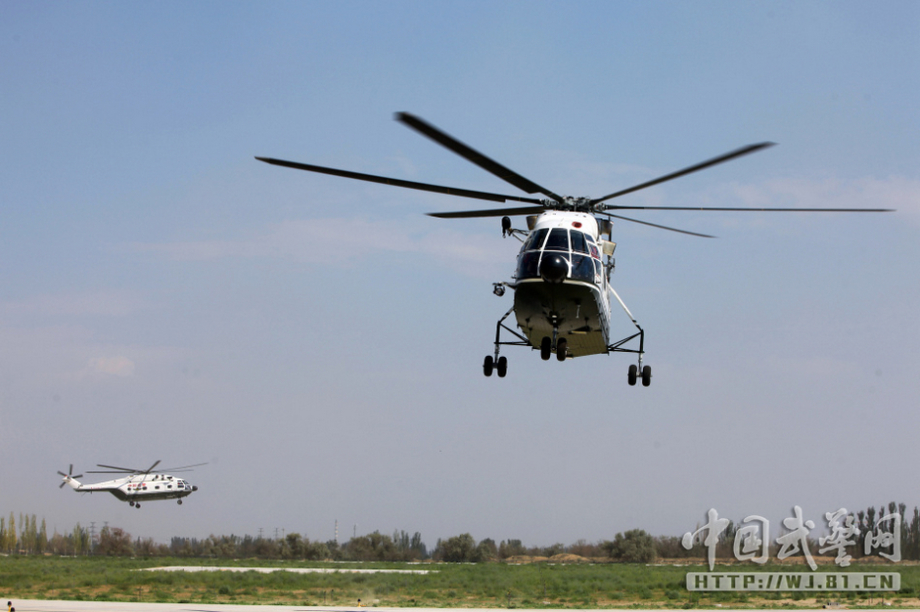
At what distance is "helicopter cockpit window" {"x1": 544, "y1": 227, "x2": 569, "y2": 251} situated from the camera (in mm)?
18578

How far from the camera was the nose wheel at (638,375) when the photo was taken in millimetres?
22297

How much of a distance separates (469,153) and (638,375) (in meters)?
11.0

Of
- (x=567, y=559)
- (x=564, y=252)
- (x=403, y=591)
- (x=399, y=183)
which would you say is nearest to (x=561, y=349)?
(x=564, y=252)

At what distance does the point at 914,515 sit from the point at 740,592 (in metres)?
80.8

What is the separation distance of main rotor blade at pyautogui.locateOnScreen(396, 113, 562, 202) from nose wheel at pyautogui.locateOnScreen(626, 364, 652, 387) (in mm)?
6176

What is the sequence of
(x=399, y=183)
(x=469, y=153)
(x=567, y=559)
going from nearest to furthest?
1. (x=469, y=153)
2. (x=399, y=183)
3. (x=567, y=559)

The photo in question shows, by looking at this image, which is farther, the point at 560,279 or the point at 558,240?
the point at 558,240

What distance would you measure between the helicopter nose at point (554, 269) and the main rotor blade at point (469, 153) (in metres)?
1.65

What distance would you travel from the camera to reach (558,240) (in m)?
18.7

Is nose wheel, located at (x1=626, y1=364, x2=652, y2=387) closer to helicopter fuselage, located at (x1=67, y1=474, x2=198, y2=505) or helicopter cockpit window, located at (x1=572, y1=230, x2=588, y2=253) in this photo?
helicopter cockpit window, located at (x1=572, y1=230, x2=588, y2=253)

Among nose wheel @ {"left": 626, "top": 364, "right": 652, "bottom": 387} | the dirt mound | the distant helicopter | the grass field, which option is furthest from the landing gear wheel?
the dirt mound

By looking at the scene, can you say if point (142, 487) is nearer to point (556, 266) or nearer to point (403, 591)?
point (403, 591)

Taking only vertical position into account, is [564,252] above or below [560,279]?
above

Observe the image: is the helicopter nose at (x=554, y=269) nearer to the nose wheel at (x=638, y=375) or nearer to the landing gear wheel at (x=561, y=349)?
the landing gear wheel at (x=561, y=349)
